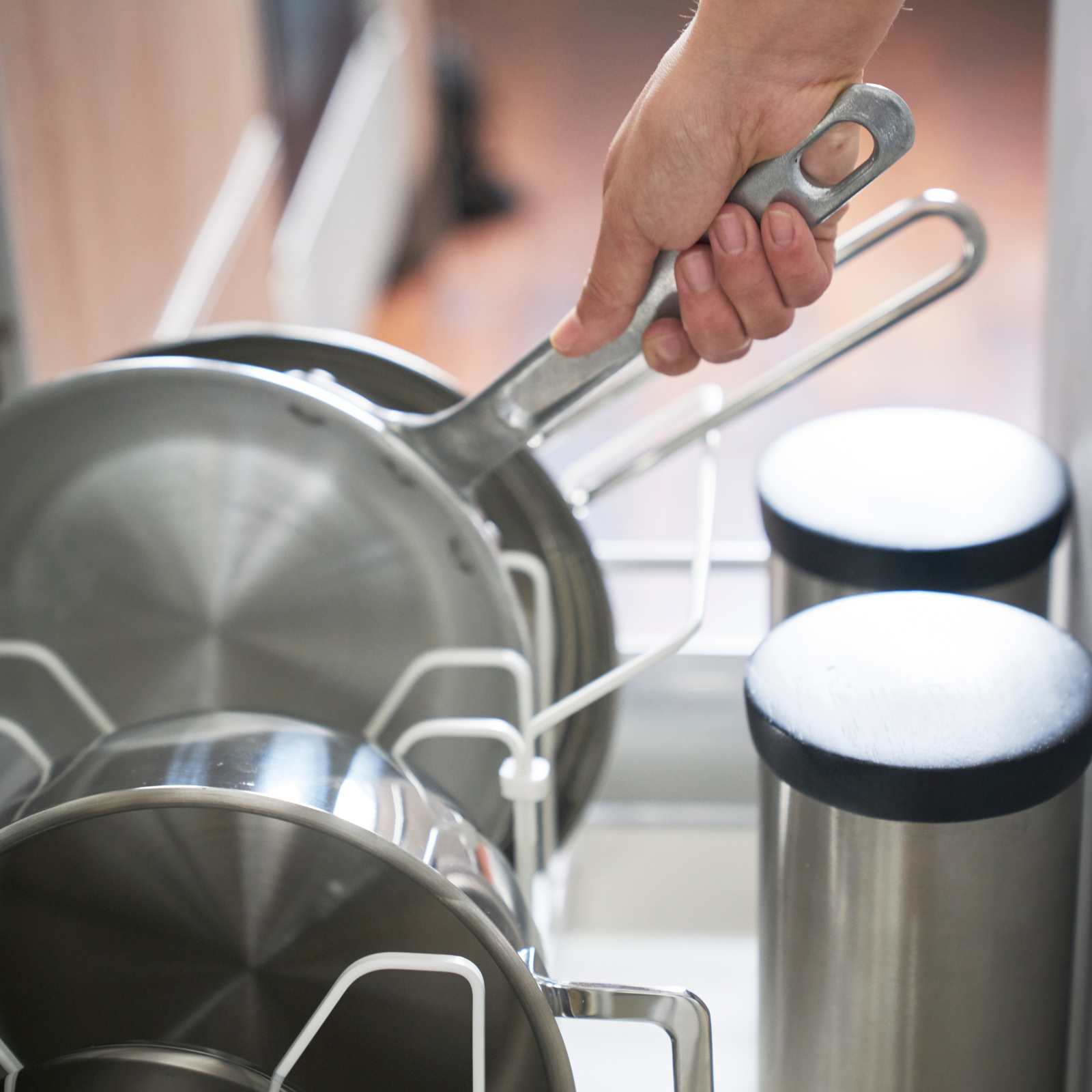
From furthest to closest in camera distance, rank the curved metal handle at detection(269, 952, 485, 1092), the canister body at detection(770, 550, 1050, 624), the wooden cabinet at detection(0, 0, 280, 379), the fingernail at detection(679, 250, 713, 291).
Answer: the wooden cabinet at detection(0, 0, 280, 379) → the canister body at detection(770, 550, 1050, 624) → the fingernail at detection(679, 250, 713, 291) → the curved metal handle at detection(269, 952, 485, 1092)

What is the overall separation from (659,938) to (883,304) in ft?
1.13

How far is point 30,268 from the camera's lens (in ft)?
2.63

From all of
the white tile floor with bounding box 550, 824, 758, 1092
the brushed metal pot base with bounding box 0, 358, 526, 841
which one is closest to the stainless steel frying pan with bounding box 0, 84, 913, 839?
the brushed metal pot base with bounding box 0, 358, 526, 841

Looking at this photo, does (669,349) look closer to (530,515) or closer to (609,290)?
(609,290)

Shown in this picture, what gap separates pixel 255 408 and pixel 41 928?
8.1 inches

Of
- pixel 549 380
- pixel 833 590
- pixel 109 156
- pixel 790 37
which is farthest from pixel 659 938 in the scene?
pixel 109 156

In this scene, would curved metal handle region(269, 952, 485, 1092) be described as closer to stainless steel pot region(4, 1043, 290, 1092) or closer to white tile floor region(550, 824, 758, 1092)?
stainless steel pot region(4, 1043, 290, 1092)

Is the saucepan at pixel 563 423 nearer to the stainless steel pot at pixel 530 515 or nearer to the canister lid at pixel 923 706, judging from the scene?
the stainless steel pot at pixel 530 515

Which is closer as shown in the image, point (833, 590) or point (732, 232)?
point (732, 232)

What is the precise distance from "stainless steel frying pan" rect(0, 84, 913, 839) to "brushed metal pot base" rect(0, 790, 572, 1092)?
→ 12 cm

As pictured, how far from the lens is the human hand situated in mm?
462

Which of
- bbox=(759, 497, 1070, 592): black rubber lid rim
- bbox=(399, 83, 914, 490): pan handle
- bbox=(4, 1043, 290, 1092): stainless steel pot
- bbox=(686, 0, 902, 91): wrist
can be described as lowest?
bbox=(4, 1043, 290, 1092): stainless steel pot

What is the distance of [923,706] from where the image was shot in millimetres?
472

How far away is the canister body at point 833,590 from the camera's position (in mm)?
609
